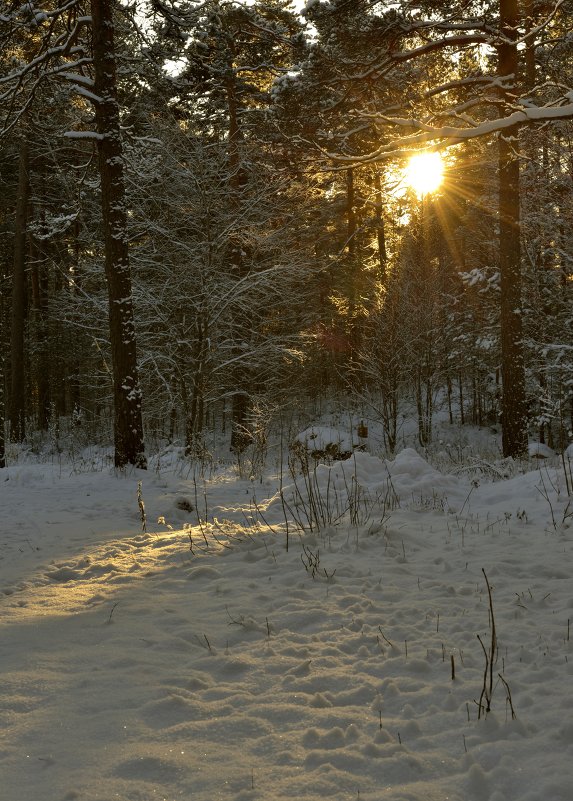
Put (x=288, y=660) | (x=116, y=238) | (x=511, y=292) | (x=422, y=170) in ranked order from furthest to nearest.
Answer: (x=511, y=292)
(x=422, y=170)
(x=116, y=238)
(x=288, y=660)

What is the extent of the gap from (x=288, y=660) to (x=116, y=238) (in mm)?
7337

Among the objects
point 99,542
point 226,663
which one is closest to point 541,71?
point 99,542

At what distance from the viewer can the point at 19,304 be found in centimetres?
1908

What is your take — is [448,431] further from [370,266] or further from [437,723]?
[437,723]

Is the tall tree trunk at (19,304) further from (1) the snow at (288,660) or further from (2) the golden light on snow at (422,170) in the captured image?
(1) the snow at (288,660)

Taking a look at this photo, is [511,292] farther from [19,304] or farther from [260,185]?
[19,304]

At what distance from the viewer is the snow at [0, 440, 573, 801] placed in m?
1.85

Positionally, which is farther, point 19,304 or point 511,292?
point 19,304

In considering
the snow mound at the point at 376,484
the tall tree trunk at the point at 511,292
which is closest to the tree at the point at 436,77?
the tall tree trunk at the point at 511,292

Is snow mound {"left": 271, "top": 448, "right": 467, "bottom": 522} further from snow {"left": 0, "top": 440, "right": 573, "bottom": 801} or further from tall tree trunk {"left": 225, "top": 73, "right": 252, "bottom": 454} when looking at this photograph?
tall tree trunk {"left": 225, "top": 73, "right": 252, "bottom": 454}

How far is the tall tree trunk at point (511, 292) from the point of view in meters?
9.54

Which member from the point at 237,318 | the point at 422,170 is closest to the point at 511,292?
the point at 422,170

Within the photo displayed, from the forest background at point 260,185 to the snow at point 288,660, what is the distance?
14.3ft

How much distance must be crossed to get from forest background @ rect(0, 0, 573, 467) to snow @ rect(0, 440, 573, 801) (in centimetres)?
435
